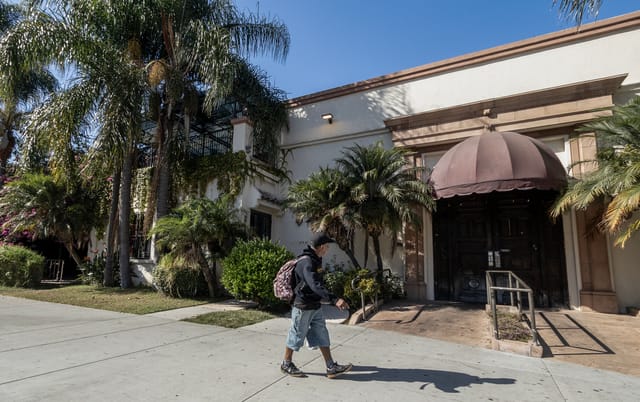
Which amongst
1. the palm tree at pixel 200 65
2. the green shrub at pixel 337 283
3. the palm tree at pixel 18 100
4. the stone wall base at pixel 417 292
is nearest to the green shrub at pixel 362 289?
the green shrub at pixel 337 283

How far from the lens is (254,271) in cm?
789

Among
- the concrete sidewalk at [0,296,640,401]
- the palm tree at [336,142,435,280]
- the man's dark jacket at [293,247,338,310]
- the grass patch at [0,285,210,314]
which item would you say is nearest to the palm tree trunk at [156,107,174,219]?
the grass patch at [0,285,210,314]

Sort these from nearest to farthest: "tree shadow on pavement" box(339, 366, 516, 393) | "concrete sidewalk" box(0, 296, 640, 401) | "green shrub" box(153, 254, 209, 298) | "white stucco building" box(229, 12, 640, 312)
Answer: "concrete sidewalk" box(0, 296, 640, 401) → "tree shadow on pavement" box(339, 366, 516, 393) → "white stucco building" box(229, 12, 640, 312) → "green shrub" box(153, 254, 209, 298)

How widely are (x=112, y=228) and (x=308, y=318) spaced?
10716mm

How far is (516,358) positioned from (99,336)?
629 cm

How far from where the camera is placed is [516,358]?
15.9 ft

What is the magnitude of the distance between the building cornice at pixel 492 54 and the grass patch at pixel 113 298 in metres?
8.25

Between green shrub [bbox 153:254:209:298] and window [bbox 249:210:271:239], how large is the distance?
2.35 m

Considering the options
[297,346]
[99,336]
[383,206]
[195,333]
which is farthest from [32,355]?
[383,206]

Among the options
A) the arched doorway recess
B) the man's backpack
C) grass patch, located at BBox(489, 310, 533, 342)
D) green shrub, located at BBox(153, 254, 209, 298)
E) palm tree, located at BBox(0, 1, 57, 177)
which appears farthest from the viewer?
palm tree, located at BBox(0, 1, 57, 177)

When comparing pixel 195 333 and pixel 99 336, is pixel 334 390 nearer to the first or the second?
pixel 195 333

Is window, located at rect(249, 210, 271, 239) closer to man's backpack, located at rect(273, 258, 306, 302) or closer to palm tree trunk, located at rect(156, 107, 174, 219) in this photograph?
palm tree trunk, located at rect(156, 107, 174, 219)

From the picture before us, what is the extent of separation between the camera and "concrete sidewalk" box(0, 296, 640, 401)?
3.48 m

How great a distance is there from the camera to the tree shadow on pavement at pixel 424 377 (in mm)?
3879
